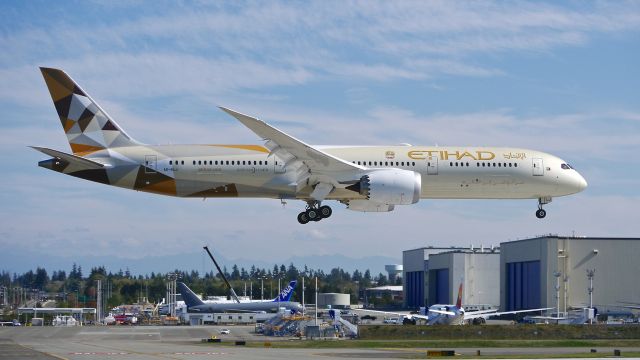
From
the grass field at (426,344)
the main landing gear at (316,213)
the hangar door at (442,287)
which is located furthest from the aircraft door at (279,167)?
the hangar door at (442,287)

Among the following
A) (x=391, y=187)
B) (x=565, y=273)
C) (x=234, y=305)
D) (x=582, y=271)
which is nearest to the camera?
(x=391, y=187)

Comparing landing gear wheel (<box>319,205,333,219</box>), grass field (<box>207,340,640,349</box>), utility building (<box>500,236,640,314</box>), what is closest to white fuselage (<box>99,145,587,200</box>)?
landing gear wheel (<box>319,205,333,219</box>)

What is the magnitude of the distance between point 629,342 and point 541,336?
31.5 feet

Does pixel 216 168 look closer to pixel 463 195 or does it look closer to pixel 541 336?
pixel 463 195

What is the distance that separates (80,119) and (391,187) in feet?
62.1

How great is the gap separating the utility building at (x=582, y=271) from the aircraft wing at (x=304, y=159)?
55866 mm

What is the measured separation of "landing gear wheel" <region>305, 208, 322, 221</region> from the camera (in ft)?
193

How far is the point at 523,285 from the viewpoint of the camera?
11694 centimetres

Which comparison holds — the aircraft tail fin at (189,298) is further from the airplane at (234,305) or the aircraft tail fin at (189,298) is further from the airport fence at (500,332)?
the airport fence at (500,332)

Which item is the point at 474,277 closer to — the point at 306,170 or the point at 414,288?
the point at 414,288

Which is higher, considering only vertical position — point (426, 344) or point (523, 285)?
point (523, 285)

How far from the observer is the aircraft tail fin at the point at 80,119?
5953 centimetres

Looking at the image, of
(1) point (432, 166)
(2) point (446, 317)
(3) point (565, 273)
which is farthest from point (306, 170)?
(3) point (565, 273)

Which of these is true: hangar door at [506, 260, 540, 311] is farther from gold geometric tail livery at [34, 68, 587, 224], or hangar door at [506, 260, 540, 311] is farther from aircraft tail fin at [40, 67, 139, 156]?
aircraft tail fin at [40, 67, 139, 156]
